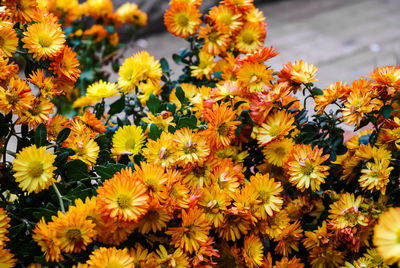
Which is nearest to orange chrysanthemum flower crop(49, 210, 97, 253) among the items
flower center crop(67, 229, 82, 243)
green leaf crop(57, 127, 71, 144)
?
flower center crop(67, 229, 82, 243)

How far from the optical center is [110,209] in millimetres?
759

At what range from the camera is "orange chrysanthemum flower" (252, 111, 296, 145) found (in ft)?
3.27

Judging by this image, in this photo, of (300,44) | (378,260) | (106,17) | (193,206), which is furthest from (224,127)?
(300,44)

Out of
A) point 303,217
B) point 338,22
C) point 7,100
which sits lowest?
point 338,22

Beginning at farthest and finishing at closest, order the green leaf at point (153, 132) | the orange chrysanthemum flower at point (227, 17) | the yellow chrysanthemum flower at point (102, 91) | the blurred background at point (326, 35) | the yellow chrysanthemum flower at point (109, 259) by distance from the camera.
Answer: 1. the blurred background at point (326, 35)
2. the orange chrysanthemum flower at point (227, 17)
3. the yellow chrysanthemum flower at point (102, 91)
4. the green leaf at point (153, 132)
5. the yellow chrysanthemum flower at point (109, 259)

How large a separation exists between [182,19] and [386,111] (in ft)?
1.88

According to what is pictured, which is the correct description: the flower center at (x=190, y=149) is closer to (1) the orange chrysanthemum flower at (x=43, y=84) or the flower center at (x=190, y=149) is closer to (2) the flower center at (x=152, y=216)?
(2) the flower center at (x=152, y=216)

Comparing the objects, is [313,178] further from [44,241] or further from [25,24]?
[25,24]

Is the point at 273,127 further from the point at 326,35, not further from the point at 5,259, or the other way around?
the point at 326,35

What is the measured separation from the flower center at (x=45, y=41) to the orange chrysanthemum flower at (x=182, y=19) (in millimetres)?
360

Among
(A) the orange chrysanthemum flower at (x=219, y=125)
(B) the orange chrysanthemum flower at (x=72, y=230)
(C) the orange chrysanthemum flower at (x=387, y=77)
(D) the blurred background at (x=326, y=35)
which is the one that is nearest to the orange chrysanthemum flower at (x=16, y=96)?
(B) the orange chrysanthemum flower at (x=72, y=230)

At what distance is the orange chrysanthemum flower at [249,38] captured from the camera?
125 cm

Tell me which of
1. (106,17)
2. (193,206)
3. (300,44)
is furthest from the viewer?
(300,44)

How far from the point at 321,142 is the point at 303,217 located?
19 centimetres
